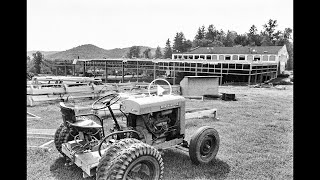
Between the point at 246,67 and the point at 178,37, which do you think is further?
the point at 178,37

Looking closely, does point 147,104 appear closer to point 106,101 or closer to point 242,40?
point 106,101

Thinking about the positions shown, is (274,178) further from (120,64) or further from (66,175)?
(120,64)

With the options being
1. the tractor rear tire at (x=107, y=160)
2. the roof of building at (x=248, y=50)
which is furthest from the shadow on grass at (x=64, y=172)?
the roof of building at (x=248, y=50)

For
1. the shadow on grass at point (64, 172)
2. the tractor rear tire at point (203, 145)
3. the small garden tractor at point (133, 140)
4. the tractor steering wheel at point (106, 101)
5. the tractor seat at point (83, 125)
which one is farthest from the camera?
the tractor rear tire at point (203, 145)

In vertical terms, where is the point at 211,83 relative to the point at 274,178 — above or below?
above

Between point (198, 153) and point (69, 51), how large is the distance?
17971 centimetres

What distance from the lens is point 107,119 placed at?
1026cm

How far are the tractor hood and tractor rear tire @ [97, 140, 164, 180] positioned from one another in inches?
40.4

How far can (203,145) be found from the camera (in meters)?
5.89

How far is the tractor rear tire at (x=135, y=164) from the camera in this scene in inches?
155

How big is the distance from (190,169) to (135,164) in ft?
5.68

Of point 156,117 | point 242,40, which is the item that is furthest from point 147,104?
point 242,40

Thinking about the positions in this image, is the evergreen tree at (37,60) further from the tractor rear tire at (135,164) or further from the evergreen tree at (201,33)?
the tractor rear tire at (135,164)
